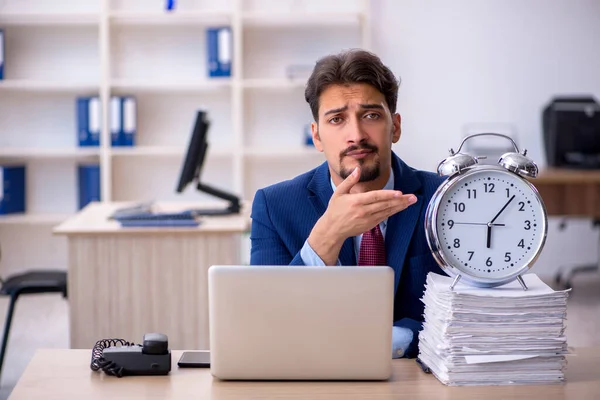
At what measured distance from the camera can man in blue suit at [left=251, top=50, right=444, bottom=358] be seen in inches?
85.4

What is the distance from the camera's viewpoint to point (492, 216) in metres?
1.81

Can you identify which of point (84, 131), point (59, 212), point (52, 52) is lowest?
point (59, 212)

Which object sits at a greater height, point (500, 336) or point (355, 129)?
point (355, 129)

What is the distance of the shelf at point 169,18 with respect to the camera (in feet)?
19.1

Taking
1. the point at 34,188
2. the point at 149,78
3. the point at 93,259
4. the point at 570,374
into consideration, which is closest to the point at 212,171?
the point at 149,78

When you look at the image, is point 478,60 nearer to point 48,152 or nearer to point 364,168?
point 48,152

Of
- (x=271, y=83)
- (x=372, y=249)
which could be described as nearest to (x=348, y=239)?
(x=372, y=249)

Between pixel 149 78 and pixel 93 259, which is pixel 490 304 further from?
pixel 149 78

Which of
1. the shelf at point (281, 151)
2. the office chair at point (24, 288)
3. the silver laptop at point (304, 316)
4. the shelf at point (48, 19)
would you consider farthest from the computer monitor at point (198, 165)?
the silver laptop at point (304, 316)

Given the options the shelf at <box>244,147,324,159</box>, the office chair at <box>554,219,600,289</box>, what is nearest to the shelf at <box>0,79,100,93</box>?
the shelf at <box>244,147,324,159</box>

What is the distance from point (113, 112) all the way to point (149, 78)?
0.45 m

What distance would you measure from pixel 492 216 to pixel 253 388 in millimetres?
584

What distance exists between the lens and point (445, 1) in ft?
20.4

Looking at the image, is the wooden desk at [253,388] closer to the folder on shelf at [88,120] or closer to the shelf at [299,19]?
the folder on shelf at [88,120]
